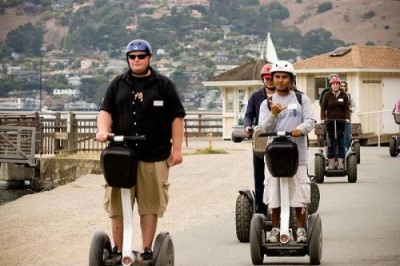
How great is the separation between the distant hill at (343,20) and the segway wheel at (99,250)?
8869 centimetres

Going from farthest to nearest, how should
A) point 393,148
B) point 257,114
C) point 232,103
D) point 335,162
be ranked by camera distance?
point 232,103 < point 393,148 < point 335,162 < point 257,114

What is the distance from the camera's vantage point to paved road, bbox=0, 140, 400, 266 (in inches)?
574

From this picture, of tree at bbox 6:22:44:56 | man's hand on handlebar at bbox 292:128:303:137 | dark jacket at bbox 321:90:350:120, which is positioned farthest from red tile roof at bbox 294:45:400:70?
tree at bbox 6:22:44:56

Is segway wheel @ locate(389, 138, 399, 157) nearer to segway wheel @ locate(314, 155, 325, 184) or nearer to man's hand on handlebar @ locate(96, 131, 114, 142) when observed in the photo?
segway wheel @ locate(314, 155, 325, 184)

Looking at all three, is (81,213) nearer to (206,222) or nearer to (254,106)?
(206,222)

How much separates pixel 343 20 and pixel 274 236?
4458 inches

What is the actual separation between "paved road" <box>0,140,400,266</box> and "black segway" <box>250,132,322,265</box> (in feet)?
1.51

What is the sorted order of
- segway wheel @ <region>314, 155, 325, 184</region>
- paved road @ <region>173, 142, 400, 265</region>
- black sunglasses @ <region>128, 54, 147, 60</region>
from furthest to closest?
1. segway wheel @ <region>314, 155, 325, 184</region>
2. paved road @ <region>173, 142, 400, 265</region>
3. black sunglasses @ <region>128, 54, 147, 60</region>

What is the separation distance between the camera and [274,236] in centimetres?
1318

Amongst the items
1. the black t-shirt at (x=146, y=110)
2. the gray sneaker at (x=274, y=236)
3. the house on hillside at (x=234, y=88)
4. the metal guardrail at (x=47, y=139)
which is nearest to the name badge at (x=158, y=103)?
the black t-shirt at (x=146, y=110)

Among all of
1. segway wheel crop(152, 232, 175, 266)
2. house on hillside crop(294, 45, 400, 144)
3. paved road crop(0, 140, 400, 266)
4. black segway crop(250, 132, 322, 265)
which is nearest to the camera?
segway wheel crop(152, 232, 175, 266)

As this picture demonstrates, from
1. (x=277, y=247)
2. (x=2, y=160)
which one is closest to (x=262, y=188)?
(x=277, y=247)

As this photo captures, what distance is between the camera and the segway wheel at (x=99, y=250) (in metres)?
11.4

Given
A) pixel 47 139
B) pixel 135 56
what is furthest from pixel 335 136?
pixel 47 139
